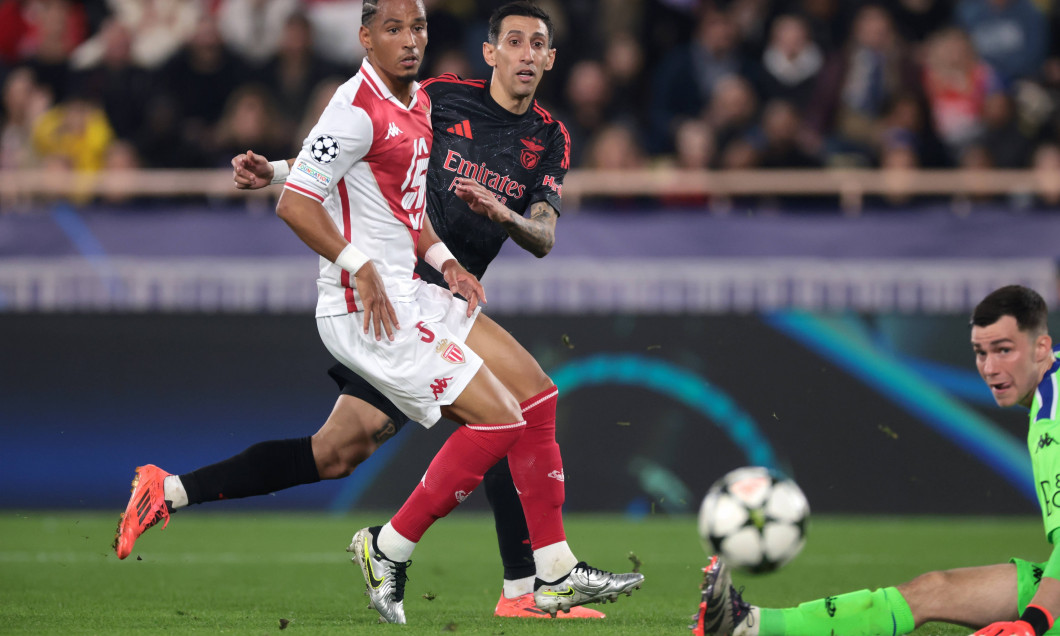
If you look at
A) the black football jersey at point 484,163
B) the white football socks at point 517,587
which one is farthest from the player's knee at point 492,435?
the black football jersey at point 484,163

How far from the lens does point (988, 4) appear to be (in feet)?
39.8

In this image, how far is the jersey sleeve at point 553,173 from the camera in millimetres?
5863

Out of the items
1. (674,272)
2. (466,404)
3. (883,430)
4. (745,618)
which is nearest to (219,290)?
(674,272)

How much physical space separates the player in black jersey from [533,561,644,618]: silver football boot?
8cm

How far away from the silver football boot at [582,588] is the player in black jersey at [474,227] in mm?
84

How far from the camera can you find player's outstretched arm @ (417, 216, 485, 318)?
541 cm

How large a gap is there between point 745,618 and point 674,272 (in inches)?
243

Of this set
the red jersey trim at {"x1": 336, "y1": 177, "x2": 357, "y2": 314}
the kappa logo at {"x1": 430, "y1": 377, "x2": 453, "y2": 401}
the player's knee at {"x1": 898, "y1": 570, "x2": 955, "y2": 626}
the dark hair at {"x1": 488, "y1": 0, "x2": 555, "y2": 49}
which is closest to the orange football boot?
the red jersey trim at {"x1": 336, "y1": 177, "x2": 357, "y2": 314}

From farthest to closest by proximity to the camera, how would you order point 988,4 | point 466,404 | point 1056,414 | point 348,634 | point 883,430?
point 988,4, point 883,430, point 466,404, point 348,634, point 1056,414

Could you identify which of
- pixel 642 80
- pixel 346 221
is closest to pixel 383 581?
pixel 346 221

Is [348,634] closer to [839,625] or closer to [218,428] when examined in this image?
[839,625]

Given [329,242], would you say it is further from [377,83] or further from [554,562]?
[554,562]

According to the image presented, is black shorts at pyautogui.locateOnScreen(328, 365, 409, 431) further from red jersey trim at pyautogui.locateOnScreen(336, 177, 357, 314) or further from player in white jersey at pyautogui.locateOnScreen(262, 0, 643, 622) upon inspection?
red jersey trim at pyautogui.locateOnScreen(336, 177, 357, 314)

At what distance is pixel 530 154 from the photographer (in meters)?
5.93
